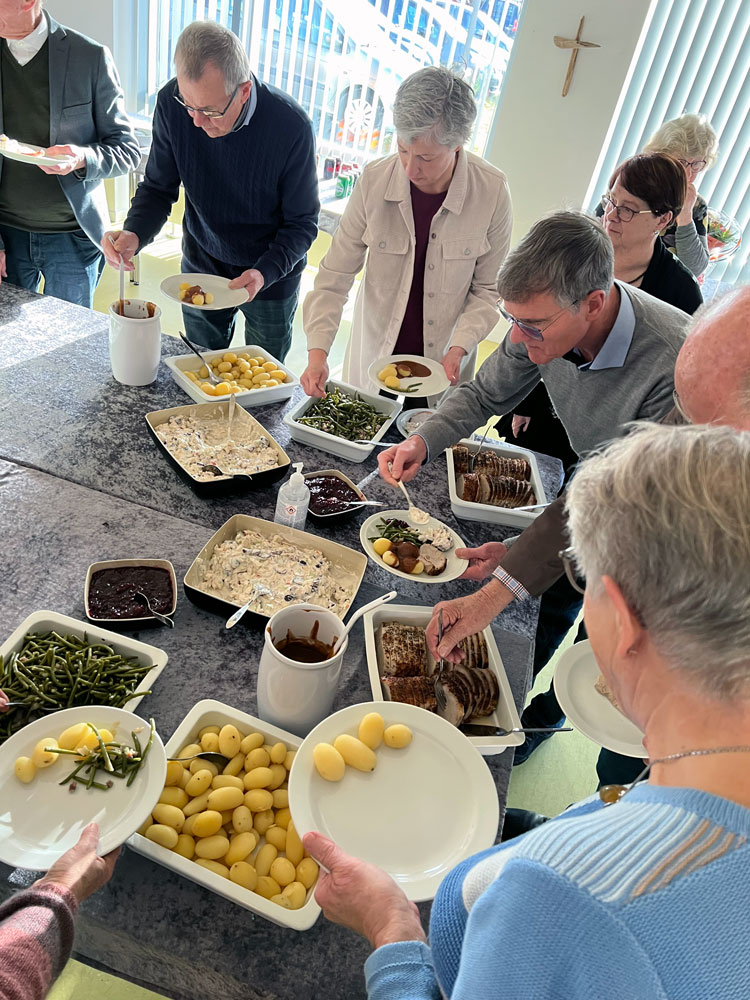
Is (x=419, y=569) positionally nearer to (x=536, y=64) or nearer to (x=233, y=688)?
(x=233, y=688)

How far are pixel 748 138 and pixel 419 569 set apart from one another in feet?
16.4

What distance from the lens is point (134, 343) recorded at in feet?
8.06

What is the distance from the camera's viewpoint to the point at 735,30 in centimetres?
489

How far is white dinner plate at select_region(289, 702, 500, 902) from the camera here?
1.27 m

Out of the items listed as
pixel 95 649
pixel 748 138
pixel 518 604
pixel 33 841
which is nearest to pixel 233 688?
pixel 95 649

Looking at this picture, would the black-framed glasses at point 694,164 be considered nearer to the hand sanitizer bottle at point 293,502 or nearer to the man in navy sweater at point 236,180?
the man in navy sweater at point 236,180

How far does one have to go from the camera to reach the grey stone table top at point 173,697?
1.16 m

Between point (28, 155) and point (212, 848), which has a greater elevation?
point (28, 155)

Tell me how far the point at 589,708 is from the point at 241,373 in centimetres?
168

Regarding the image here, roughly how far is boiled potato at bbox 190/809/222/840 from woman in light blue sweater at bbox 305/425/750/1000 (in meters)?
0.62

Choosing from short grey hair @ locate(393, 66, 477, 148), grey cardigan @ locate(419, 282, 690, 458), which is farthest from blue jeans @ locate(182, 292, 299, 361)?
grey cardigan @ locate(419, 282, 690, 458)

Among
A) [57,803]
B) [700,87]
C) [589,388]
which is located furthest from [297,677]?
[700,87]

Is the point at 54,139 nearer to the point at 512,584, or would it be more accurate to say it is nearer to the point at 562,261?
the point at 562,261

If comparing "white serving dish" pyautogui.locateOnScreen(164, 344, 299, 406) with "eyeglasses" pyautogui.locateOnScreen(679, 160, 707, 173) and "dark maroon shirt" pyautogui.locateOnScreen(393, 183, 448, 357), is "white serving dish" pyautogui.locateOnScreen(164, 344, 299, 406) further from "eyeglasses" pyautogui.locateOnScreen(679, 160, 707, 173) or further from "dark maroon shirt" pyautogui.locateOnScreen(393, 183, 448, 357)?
"eyeglasses" pyautogui.locateOnScreen(679, 160, 707, 173)
